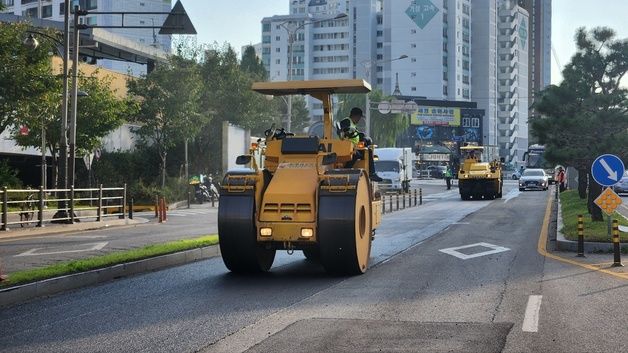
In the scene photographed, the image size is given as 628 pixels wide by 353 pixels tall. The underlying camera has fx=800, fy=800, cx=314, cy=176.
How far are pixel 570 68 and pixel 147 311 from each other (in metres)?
19.6

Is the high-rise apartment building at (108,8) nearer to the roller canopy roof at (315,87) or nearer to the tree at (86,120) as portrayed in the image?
the tree at (86,120)

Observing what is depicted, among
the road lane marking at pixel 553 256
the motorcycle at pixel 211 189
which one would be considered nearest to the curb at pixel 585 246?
the road lane marking at pixel 553 256

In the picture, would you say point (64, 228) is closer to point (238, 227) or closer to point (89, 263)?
point (89, 263)

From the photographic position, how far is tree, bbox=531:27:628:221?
76.4 feet

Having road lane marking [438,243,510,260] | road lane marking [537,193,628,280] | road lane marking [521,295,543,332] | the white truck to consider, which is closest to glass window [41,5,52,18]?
the white truck

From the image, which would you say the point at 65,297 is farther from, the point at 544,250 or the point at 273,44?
the point at 273,44

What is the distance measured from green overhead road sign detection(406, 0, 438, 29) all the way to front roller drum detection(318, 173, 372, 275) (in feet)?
430

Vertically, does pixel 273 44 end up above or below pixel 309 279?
above

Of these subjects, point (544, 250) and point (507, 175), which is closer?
point (544, 250)

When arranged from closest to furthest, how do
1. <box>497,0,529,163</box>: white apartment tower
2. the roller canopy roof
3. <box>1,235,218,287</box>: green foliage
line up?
1. <box>1,235,218,287</box>: green foliage
2. the roller canopy roof
3. <box>497,0,529,163</box>: white apartment tower

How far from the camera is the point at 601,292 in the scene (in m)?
11.3

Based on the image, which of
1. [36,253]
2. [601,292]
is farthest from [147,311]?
[36,253]

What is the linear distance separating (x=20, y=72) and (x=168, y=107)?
2017cm

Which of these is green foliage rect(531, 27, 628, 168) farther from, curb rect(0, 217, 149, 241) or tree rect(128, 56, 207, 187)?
tree rect(128, 56, 207, 187)
